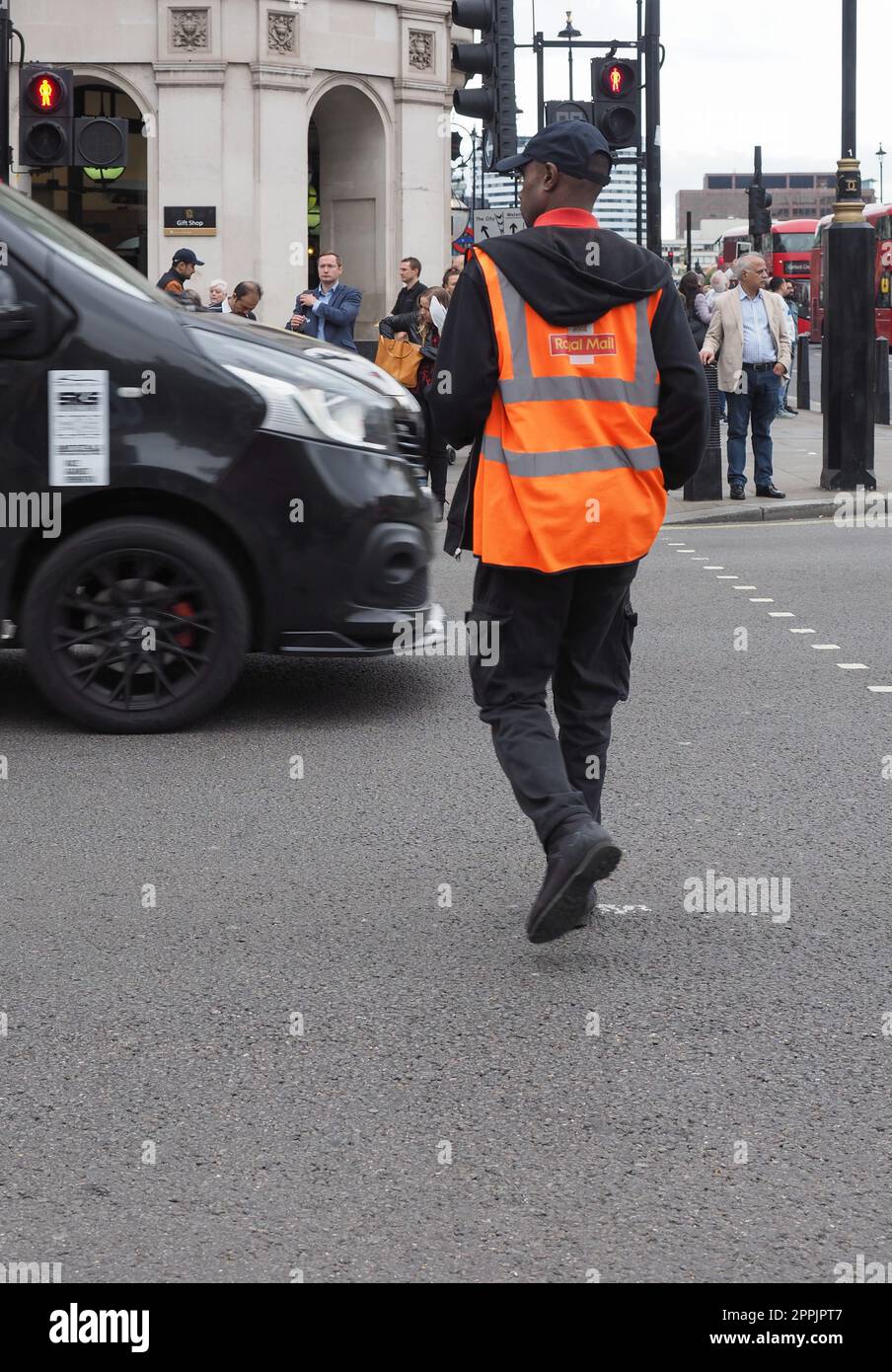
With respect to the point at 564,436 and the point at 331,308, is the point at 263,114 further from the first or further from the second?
the point at 564,436

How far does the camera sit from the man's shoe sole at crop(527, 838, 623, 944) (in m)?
4.60

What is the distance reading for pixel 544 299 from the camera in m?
4.64

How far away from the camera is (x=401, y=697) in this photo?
828cm

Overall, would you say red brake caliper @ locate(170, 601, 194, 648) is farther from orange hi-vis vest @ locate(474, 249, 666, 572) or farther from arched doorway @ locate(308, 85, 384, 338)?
arched doorway @ locate(308, 85, 384, 338)

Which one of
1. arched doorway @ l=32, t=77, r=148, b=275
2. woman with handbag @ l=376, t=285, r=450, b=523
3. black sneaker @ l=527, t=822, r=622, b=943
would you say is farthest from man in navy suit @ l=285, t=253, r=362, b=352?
arched doorway @ l=32, t=77, r=148, b=275

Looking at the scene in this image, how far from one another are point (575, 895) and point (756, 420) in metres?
12.4

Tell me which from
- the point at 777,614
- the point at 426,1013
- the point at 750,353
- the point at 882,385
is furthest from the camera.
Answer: the point at 882,385

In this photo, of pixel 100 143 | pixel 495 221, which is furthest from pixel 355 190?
pixel 100 143

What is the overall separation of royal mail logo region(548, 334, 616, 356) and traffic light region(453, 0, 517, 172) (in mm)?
12043

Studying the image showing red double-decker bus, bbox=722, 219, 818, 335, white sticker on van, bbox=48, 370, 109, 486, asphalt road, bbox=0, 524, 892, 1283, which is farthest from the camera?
red double-decker bus, bbox=722, 219, 818, 335

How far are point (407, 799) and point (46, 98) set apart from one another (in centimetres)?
986

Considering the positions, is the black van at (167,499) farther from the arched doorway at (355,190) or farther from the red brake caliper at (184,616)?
the arched doorway at (355,190)

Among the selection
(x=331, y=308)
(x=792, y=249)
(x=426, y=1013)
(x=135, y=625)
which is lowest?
(x=426, y=1013)

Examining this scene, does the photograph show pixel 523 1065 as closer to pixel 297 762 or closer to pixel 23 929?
pixel 23 929
